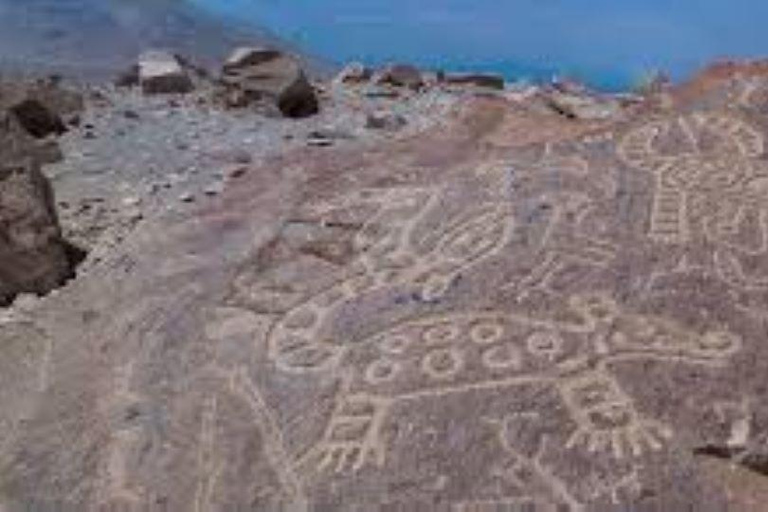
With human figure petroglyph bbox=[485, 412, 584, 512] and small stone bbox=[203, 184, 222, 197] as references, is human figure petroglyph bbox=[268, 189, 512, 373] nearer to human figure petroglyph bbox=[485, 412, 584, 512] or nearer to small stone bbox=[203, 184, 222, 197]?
human figure petroglyph bbox=[485, 412, 584, 512]

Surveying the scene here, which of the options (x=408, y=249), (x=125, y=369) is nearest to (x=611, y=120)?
(x=408, y=249)

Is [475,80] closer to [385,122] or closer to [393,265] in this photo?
[385,122]

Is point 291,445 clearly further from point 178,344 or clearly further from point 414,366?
point 178,344

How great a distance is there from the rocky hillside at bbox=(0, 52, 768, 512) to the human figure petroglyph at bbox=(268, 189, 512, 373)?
1cm

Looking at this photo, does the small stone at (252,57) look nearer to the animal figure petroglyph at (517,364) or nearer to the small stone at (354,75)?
the small stone at (354,75)

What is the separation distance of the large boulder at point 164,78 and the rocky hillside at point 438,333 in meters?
4.67

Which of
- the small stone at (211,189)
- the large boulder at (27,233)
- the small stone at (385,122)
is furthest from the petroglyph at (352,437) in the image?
the small stone at (385,122)

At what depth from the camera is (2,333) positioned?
6.00 meters

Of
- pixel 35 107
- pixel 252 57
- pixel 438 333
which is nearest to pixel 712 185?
pixel 438 333

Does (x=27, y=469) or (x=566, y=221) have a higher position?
(x=566, y=221)

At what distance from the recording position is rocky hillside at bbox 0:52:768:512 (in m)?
4.67

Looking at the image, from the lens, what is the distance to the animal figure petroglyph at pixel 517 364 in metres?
4.73

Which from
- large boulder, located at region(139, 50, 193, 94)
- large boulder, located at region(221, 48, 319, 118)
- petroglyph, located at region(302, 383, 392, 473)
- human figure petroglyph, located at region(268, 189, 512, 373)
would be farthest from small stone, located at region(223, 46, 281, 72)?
petroglyph, located at region(302, 383, 392, 473)

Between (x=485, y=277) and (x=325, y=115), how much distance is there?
532 centimetres
